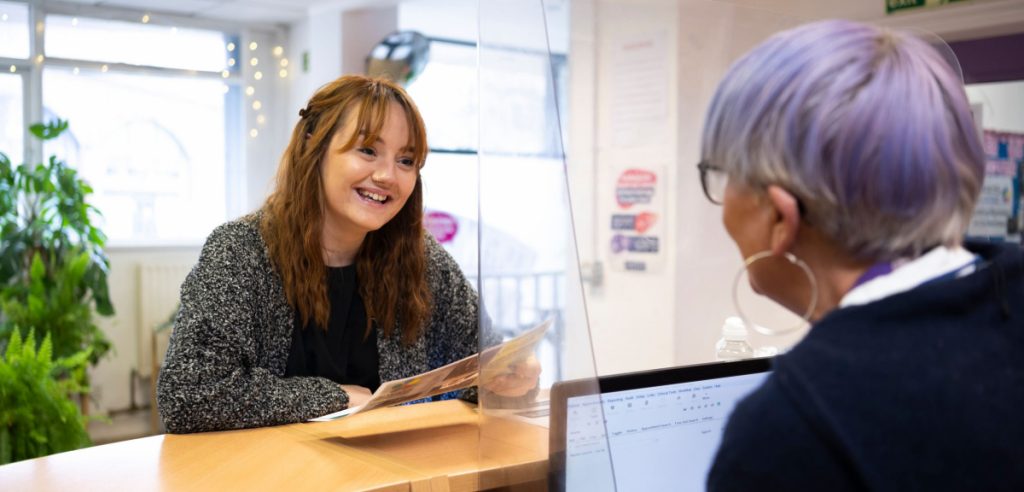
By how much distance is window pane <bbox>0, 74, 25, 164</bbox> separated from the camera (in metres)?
5.54

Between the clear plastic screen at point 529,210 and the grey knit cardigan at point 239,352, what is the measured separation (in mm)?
583

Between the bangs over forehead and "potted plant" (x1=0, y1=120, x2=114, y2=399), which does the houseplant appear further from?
the bangs over forehead

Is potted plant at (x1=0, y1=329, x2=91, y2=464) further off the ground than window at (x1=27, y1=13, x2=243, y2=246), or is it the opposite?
window at (x1=27, y1=13, x2=243, y2=246)

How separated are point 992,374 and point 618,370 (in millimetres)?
642

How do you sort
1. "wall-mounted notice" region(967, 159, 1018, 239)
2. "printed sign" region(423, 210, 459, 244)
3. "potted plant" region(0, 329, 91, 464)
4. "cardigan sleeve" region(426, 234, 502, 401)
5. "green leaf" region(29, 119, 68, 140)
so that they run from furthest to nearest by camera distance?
"printed sign" region(423, 210, 459, 244) → "green leaf" region(29, 119, 68, 140) → "wall-mounted notice" region(967, 159, 1018, 239) → "potted plant" region(0, 329, 91, 464) → "cardigan sleeve" region(426, 234, 502, 401)

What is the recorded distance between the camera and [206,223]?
6449 mm

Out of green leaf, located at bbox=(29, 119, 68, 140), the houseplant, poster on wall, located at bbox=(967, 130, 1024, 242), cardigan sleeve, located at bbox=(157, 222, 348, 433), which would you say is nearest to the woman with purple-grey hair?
cardigan sleeve, located at bbox=(157, 222, 348, 433)

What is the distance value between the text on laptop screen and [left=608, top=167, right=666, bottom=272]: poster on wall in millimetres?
372

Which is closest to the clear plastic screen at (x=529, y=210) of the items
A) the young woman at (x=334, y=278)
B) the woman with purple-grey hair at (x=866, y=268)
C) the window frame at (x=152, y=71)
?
the woman with purple-grey hair at (x=866, y=268)

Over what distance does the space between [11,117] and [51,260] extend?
1.25m

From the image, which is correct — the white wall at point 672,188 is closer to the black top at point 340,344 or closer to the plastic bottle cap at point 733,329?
the plastic bottle cap at point 733,329

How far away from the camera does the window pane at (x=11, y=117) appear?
18.2ft

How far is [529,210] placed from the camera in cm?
119

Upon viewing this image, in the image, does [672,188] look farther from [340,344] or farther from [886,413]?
[886,413]
